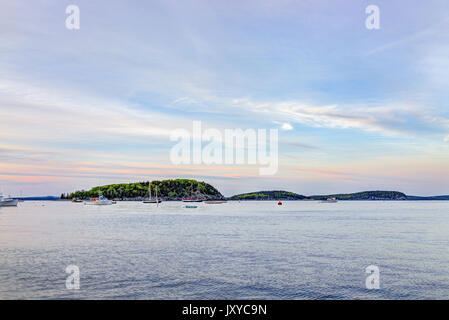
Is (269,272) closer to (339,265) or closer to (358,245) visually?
(339,265)

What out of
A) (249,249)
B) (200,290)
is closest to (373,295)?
(200,290)

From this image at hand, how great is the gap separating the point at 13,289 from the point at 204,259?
18.7 m

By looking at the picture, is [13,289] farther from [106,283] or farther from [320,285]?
[320,285]

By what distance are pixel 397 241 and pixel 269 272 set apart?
33370 millimetres

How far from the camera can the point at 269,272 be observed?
33.5 m

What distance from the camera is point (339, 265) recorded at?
1467 inches

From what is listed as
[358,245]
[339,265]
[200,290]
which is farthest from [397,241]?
[200,290]
